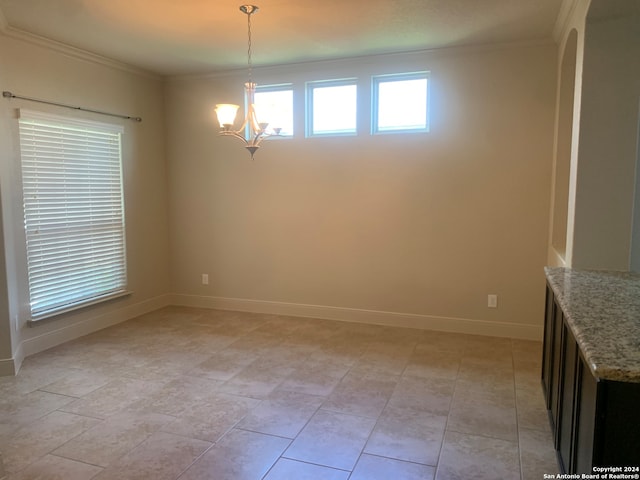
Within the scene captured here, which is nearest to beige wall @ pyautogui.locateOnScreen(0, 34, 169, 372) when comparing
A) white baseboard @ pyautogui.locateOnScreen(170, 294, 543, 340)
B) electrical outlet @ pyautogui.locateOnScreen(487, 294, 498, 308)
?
white baseboard @ pyautogui.locateOnScreen(170, 294, 543, 340)

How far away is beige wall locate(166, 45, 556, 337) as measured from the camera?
13.6 feet

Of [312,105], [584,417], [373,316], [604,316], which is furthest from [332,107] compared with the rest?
[584,417]

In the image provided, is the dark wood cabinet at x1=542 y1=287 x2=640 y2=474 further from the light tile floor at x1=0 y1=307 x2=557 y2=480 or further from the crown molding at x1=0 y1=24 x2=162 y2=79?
the crown molding at x1=0 y1=24 x2=162 y2=79

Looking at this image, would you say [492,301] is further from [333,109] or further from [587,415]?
[587,415]

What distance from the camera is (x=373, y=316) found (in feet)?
15.6

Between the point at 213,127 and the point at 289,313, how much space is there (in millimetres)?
2346

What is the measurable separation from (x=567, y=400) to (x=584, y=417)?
437 millimetres

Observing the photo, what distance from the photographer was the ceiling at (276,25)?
10.4ft

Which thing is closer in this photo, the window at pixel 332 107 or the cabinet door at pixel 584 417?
the cabinet door at pixel 584 417

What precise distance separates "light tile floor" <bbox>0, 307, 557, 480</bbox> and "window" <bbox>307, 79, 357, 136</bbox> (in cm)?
218

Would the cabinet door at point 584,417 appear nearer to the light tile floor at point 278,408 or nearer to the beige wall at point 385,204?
the light tile floor at point 278,408

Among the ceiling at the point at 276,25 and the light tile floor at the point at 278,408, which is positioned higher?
the ceiling at the point at 276,25

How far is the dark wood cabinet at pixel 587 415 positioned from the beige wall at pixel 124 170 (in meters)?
3.84

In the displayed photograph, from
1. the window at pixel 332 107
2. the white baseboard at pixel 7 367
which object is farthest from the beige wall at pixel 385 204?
the white baseboard at pixel 7 367
